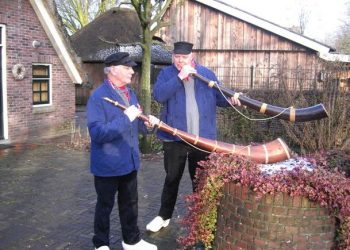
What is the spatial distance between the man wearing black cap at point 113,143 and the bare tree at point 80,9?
29.7m

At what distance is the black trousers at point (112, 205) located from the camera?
154 inches

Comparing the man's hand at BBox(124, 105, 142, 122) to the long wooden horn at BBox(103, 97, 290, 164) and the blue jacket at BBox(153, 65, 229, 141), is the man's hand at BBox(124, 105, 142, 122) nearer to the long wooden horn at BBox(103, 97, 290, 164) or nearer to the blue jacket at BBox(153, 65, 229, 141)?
the long wooden horn at BBox(103, 97, 290, 164)

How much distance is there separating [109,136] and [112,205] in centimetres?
78

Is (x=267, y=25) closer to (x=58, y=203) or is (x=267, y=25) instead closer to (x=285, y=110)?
(x=58, y=203)

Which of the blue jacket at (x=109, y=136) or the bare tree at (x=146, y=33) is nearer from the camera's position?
the blue jacket at (x=109, y=136)

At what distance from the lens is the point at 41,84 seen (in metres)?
12.8

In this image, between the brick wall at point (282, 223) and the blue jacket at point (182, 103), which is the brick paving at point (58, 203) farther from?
the brick wall at point (282, 223)

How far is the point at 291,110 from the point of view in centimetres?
388

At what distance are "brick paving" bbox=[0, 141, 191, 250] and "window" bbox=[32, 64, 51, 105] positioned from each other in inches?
A: 134

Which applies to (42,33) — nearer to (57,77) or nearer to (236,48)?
(57,77)

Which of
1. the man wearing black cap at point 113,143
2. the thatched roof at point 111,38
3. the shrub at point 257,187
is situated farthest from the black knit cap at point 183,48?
the thatched roof at point 111,38

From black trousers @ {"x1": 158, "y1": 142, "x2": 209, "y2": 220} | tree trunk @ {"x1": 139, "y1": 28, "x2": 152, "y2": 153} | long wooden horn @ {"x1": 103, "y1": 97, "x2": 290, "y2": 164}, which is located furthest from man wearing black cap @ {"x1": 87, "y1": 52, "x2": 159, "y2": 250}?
tree trunk @ {"x1": 139, "y1": 28, "x2": 152, "y2": 153}

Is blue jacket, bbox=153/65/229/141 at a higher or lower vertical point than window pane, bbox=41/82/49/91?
lower

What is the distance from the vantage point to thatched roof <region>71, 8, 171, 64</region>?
868 inches
